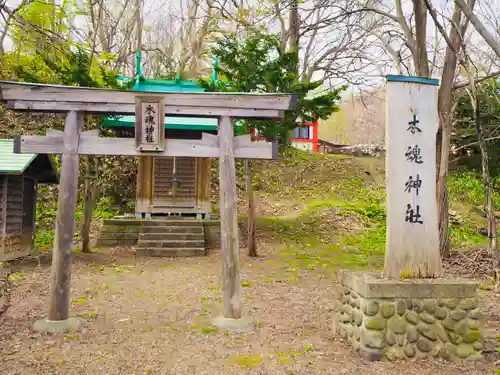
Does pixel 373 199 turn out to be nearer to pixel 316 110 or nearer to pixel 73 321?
pixel 316 110

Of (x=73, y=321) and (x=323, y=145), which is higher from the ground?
(x=323, y=145)

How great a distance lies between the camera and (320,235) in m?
14.9

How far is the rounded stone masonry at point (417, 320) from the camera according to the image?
4.66 metres

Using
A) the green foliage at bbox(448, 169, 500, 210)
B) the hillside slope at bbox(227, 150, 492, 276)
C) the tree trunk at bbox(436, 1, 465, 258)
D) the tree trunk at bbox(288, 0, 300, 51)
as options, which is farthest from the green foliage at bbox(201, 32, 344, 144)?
the green foliage at bbox(448, 169, 500, 210)

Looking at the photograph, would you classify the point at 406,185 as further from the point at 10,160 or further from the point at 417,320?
the point at 10,160

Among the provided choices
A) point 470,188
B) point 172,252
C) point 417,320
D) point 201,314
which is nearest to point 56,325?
point 201,314

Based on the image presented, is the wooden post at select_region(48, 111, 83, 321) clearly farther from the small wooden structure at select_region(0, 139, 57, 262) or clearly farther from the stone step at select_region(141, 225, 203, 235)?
the stone step at select_region(141, 225, 203, 235)

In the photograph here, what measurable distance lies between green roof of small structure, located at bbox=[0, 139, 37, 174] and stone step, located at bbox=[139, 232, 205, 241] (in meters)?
4.28

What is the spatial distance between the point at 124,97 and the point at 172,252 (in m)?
7.01

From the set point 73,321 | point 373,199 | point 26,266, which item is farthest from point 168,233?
point 373,199

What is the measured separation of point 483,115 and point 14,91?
18724mm

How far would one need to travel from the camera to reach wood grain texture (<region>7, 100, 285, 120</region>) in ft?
19.3

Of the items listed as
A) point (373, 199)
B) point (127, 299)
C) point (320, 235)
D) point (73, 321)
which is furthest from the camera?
point (373, 199)

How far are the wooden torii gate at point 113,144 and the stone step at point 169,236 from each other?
22.5 ft
